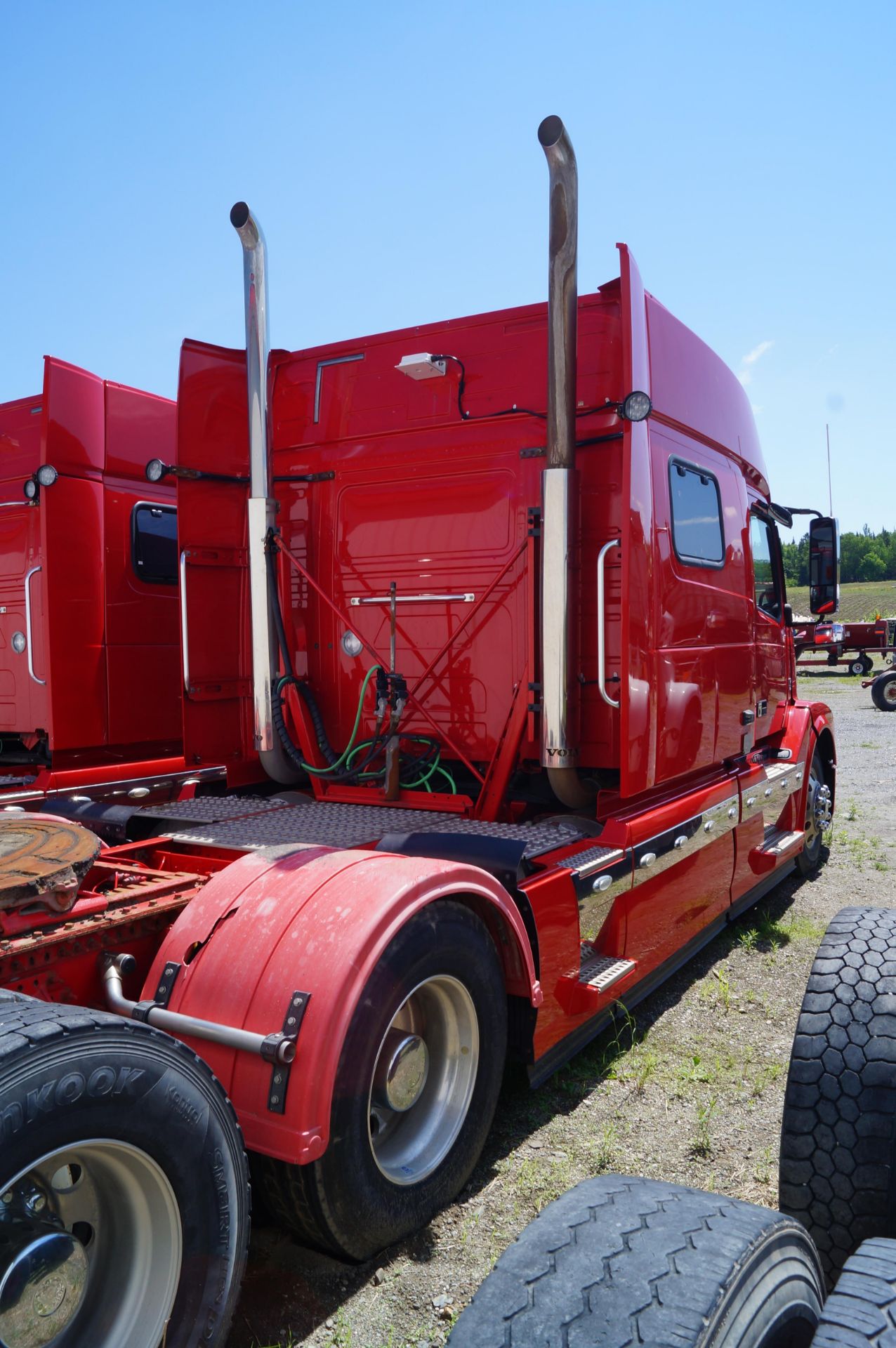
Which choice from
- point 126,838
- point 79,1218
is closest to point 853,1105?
point 79,1218

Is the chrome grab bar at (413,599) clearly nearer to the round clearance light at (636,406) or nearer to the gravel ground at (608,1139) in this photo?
the round clearance light at (636,406)

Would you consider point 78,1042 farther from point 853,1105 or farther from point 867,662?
point 867,662

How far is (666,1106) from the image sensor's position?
3555mm

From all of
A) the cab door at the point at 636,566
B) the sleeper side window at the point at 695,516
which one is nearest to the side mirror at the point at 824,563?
the sleeper side window at the point at 695,516

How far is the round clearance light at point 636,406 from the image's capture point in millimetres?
3758

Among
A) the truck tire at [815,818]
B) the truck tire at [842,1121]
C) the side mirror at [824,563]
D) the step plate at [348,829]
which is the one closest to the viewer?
the truck tire at [842,1121]

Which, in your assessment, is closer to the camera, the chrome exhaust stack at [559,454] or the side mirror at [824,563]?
the chrome exhaust stack at [559,454]

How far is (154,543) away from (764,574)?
3.90 meters

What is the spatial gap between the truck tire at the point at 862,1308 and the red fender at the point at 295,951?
4.00 feet

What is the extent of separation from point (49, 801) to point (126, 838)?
0.45 m

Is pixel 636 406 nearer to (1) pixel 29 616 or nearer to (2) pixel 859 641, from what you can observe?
(1) pixel 29 616

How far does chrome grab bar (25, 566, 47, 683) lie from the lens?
212 inches

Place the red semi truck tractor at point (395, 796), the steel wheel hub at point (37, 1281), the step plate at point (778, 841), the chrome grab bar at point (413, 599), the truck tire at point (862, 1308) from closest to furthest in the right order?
the truck tire at point (862, 1308) < the steel wheel hub at point (37, 1281) < the red semi truck tractor at point (395, 796) < the chrome grab bar at point (413, 599) < the step plate at point (778, 841)

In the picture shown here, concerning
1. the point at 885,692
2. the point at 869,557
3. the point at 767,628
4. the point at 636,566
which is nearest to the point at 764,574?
the point at 767,628
